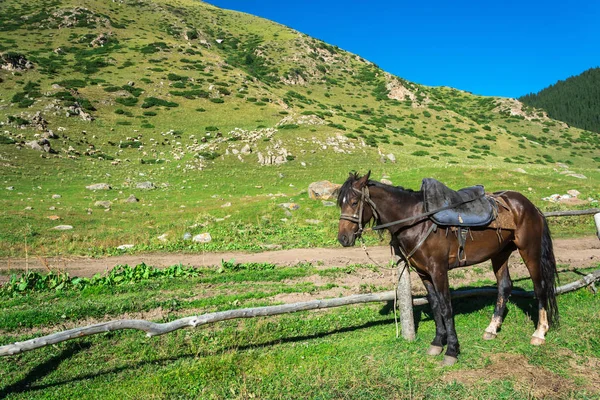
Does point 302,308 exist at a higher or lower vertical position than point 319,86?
lower

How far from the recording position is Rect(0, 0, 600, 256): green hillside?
20.7 metres

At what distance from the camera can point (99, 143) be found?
37.2 meters

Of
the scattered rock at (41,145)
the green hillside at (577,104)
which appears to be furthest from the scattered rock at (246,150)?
the green hillside at (577,104)

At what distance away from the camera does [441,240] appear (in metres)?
6.35

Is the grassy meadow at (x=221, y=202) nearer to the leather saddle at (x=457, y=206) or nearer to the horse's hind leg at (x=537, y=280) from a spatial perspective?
the horse's hind leg at (x=537, y=280)

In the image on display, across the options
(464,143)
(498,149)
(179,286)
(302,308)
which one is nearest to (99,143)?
(179,286)

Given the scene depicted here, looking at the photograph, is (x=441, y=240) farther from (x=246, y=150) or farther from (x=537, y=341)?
(x=246, y=150)

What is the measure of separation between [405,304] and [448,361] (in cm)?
132

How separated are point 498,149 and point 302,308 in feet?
200

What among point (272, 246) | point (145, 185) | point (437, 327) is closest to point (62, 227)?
point (145, 185)

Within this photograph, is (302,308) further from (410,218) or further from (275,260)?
(275,260)

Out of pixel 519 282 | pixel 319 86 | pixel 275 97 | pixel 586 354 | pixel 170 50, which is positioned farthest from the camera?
pixel 319 86

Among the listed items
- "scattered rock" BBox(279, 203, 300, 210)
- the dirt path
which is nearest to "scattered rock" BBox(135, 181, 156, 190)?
"scattered rock" BBox(279, 203, 300, 210)

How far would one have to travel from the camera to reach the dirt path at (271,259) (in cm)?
1359
